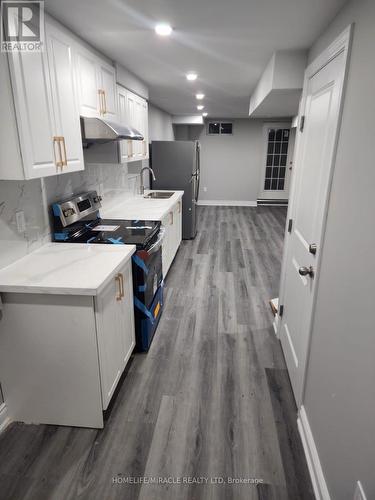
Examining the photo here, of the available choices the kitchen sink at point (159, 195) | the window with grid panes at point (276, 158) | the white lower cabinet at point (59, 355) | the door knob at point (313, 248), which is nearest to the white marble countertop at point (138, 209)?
the kitchen sink at point (159, 195)

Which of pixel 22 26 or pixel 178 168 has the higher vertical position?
pixel 22 26

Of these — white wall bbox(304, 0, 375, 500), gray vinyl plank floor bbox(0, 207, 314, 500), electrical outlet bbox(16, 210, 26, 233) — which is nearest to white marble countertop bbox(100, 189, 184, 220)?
gray vinyl plank floor bbox(0, 207, 314, 500)

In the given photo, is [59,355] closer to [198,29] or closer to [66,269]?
[66,269]

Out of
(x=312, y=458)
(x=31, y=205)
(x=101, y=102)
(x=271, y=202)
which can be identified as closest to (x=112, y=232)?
(x=31, y=205)

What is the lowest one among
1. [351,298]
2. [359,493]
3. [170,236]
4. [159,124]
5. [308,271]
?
[359,493]

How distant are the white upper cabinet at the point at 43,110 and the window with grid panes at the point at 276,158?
7.03 meters

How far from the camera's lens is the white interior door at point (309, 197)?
1549 mm

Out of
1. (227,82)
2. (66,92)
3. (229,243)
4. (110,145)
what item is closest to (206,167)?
(229,243)

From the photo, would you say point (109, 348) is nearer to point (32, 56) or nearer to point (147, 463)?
point (147, 463)

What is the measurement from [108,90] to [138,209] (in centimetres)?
126

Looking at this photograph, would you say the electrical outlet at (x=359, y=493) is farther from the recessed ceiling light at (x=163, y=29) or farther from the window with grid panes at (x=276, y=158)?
the window with grid panes at (x=276, y=158)

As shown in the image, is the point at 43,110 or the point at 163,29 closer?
the point at 43,110

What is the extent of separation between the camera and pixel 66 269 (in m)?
1.72

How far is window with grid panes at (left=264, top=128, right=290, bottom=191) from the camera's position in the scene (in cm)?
796
